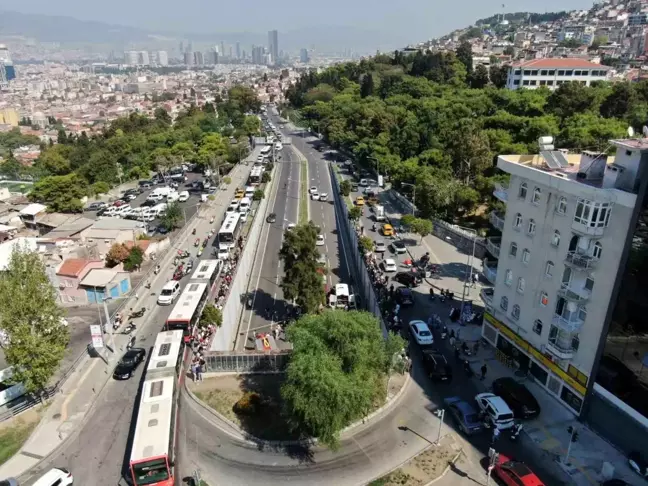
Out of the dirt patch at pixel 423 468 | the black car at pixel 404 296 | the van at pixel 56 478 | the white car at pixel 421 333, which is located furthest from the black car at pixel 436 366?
the van at pixel 56 478

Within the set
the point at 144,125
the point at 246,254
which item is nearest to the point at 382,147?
the point at 246,254

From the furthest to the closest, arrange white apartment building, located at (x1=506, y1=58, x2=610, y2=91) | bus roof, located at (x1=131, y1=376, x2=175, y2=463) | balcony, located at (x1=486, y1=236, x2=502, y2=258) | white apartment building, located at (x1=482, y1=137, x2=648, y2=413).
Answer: white apartment building, located at (x1=506, y1=58, x2=610, y2=91) < balcony, located at (x1=486, y1=236, x2=502, y2=258) < white apartment building, located at (x1=482, y1=137, x2=648, y2=413) < bus roof, located at (x1=131, y1=376, x2=175, y2=463)

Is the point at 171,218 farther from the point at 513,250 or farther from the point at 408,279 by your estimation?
the point at 513,250

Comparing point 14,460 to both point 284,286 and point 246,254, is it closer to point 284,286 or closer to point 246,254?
point 284,286

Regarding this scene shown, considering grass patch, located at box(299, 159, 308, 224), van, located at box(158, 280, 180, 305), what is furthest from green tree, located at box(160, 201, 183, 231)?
van, located at box(158, 280, 180, 305)

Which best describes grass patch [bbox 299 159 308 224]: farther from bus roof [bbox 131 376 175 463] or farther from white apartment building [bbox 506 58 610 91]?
white apartment building [bbox 506 58 610 91]

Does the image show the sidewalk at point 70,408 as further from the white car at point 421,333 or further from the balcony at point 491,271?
the balcony at point 491,271

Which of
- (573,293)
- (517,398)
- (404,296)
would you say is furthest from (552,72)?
(517,398)
